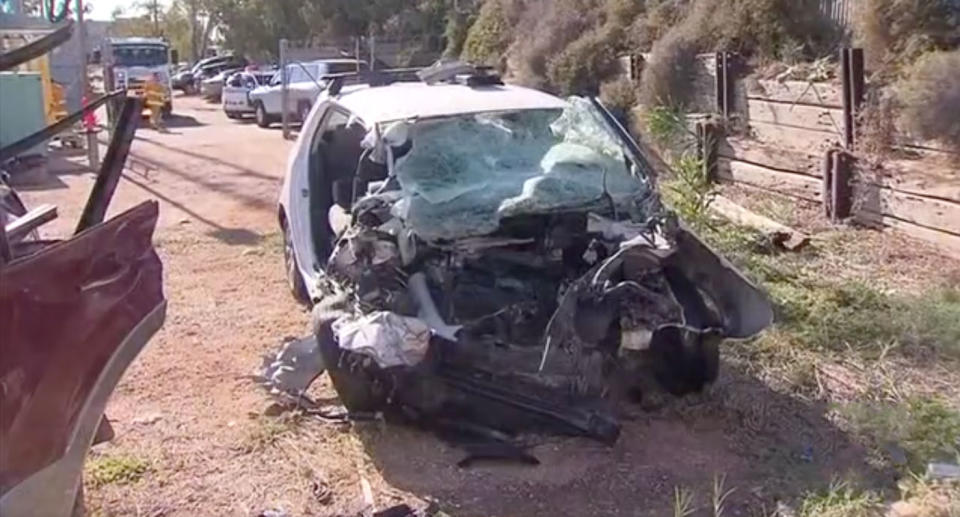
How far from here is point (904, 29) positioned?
866 centimetres

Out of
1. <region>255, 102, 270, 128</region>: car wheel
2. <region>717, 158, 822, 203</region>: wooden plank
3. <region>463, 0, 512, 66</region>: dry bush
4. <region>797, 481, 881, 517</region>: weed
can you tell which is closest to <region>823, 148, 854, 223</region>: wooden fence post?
<region>717, 158, 822, 203</region>: wooden plank

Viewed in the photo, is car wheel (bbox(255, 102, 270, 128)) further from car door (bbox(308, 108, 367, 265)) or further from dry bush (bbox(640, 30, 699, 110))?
car door (bbox(308, 108, 367, 265))

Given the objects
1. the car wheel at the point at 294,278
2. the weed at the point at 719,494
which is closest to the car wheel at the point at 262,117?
the car wheel at the point at 294,278

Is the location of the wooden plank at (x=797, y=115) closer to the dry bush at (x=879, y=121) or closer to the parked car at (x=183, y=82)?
the dry bush at (x=879, y=121)

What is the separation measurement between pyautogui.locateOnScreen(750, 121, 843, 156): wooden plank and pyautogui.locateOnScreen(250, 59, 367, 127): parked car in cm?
1233

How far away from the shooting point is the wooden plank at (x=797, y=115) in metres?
9.07

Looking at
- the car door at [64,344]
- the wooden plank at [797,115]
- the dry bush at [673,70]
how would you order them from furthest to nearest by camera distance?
1. the dry bush at [673,70]
2. the wooden plank at [797,115]
3. the car door at [64,344]

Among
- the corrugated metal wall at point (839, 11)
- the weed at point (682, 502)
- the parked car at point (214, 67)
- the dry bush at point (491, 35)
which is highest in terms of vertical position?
the parked car at point (214, 67)

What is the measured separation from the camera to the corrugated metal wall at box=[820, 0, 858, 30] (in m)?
10.5

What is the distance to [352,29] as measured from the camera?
35.7m

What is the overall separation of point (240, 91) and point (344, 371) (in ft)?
74.2

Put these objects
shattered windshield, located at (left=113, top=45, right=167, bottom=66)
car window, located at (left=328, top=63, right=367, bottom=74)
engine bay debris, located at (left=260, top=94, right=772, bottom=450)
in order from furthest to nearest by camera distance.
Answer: shattered windshield, located at (left=113, top=45, right=167, bottom=66)
car window, located at (left=328, top=63, right=367, bottom=74)
engine bay debris, located at (left=260, top=94, right=772, bottom=450)

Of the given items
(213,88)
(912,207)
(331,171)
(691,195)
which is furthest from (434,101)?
(213,88)

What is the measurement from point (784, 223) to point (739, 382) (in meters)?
3.85
